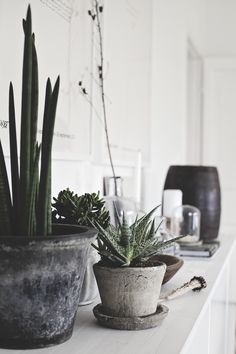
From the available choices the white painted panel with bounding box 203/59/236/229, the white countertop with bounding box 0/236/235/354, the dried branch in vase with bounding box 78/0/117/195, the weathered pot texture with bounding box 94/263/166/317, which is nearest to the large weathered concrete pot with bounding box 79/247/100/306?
the white countertop with bounding box 0/236/235/354

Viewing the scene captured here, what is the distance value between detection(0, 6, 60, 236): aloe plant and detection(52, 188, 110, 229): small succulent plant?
0.19 m

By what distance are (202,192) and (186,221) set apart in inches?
8.6

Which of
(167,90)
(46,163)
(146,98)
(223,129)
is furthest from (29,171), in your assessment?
(223,129)

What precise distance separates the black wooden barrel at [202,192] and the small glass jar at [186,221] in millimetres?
153

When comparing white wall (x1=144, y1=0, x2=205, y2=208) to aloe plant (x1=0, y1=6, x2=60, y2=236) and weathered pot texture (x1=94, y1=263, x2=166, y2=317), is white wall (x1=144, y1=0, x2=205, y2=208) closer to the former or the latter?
weathered pot texture (x1=94, y1=263, x2=166, y2=317)

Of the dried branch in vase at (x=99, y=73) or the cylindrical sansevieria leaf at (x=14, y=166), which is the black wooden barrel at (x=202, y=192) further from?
the cylindrical sansevieria leaf at (x=14, y=166)

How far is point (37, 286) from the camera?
0.77 metres

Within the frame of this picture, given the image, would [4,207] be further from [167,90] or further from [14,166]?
[167,90]

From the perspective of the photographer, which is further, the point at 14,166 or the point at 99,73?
the point at 99,73

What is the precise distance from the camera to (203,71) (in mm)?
4023

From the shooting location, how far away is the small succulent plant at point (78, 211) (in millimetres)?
1021

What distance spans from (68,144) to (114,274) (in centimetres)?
62

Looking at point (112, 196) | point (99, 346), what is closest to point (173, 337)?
point (99, 346)

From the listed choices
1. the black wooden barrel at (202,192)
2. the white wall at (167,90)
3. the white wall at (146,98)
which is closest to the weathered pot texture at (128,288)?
the white wall at (146,98)
